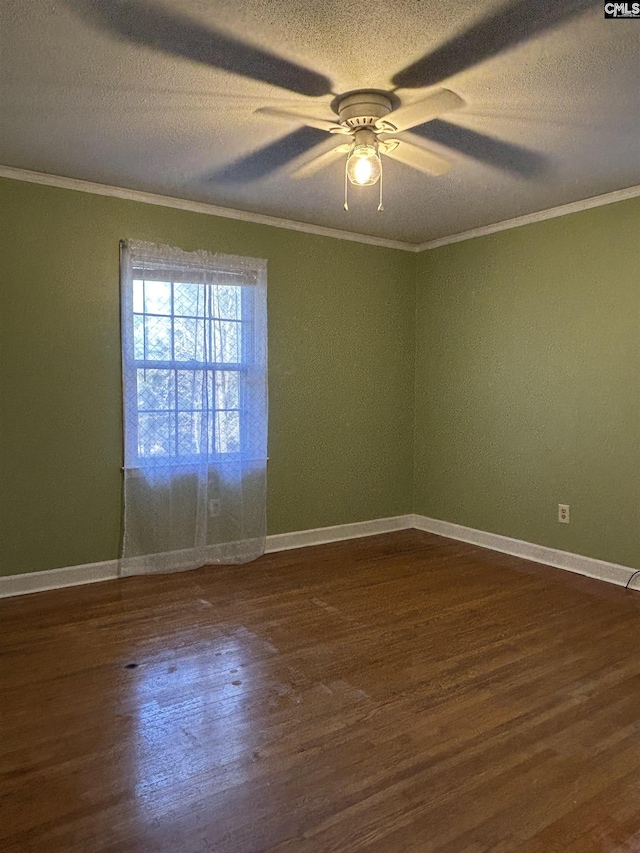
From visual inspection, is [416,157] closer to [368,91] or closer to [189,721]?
[368,91]

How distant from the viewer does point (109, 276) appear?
3791mm

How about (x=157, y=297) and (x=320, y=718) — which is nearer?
(x=320, y=718)

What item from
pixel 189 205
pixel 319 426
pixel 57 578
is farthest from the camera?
pixel 319 426

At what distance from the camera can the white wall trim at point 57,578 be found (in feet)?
11.6

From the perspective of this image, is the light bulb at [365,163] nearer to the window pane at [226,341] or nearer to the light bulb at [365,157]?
the light bulb at [365,157]

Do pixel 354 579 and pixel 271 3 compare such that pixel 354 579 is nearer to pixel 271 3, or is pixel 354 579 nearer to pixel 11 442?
pixel 11 442

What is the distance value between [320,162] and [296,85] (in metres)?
0.75

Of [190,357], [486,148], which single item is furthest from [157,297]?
[486,148]

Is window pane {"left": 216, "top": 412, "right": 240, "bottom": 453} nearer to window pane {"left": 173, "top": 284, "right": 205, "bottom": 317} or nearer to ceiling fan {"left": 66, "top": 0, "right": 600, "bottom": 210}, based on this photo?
window pane {"left": 173, "top": 284, "right": 205, "bottom": 317}

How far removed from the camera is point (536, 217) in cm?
421

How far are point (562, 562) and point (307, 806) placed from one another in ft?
9.35

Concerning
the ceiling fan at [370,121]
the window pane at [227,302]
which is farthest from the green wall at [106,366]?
the ceiling fan at [370,121]

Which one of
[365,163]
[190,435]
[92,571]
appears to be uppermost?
[365,163]

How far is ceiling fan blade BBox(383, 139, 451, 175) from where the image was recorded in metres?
2.95
